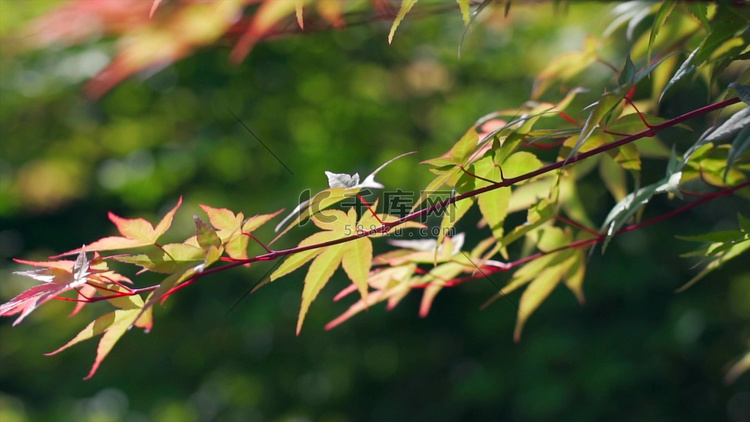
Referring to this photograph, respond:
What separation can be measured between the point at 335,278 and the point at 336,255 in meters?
1.30

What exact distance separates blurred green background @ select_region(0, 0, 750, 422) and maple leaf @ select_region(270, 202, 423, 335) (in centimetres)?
116

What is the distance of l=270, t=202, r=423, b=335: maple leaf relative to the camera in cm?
38

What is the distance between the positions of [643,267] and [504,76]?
2.13ft

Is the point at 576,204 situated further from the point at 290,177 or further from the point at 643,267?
the point at 290,177

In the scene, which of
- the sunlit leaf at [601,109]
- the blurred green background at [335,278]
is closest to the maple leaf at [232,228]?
the sunlit leaf at [601,109]

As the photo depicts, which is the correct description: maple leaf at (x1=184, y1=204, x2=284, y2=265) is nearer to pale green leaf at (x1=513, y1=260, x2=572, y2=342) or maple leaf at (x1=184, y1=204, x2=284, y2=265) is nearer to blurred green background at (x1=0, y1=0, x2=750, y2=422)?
pale green leaf at (x1=513, y1=260, x2=572, y2=342)

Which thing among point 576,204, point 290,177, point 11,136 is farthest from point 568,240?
point 11,136

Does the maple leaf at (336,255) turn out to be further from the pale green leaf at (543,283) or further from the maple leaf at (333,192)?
the pale green leaf at (543,283)

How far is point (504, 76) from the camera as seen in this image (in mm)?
1770

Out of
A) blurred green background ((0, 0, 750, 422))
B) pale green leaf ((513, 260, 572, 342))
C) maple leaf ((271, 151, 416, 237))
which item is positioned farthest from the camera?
blurred green background ((0, 0, 750, 422))

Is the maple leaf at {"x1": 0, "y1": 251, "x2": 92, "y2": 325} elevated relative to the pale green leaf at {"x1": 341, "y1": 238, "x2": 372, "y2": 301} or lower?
elevated

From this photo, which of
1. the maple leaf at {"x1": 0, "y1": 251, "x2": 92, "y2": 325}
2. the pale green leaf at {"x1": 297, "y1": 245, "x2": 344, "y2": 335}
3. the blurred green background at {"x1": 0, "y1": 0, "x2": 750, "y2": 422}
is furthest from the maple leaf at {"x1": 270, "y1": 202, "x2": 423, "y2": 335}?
the blurred green background at {"x1": 0, "y1": 0, "x2": 750, "y2": 422}

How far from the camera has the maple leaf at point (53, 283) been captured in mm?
335

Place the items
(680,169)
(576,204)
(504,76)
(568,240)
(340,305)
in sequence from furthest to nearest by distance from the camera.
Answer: (504,76)
(340,305)
(576,204)
(568,240)
(680,169)
